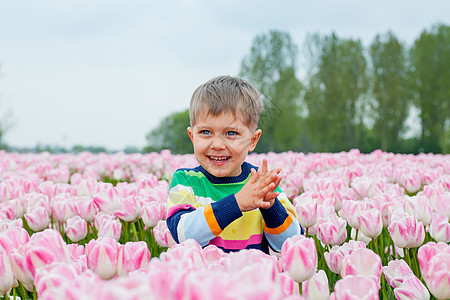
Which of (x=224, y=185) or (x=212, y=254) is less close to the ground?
(x=224, y=185)

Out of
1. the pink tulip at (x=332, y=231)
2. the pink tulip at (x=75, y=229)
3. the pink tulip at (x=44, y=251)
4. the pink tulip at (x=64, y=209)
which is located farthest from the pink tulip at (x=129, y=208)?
the pink tulip at (x=44, y=251)

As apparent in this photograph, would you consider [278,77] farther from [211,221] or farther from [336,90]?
[211,221]

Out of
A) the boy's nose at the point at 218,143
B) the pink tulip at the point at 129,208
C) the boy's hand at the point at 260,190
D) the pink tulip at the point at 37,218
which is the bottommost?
the pink tulip at the point at 37,218

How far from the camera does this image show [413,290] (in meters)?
1.77

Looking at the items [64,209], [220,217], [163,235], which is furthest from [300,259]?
[64,209]

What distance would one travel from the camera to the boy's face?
2527 mm

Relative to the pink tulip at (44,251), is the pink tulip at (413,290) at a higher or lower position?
lower

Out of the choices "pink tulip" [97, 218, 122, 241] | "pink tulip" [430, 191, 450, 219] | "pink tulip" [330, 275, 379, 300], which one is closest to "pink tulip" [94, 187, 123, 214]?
"pink tulip" [97, 218, 122, 241]

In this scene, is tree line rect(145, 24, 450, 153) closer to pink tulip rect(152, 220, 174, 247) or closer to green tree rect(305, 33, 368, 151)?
green tree rect(305, 33, 368, 151)

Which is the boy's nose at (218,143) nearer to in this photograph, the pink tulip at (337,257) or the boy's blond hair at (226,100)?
the boy's blond hair at (226,100)

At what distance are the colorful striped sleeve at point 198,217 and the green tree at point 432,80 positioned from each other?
3615 cm

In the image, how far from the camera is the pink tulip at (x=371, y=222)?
2541 mm

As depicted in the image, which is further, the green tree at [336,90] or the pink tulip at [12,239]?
the green tree at [336,90]

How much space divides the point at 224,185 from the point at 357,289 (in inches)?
60.4
